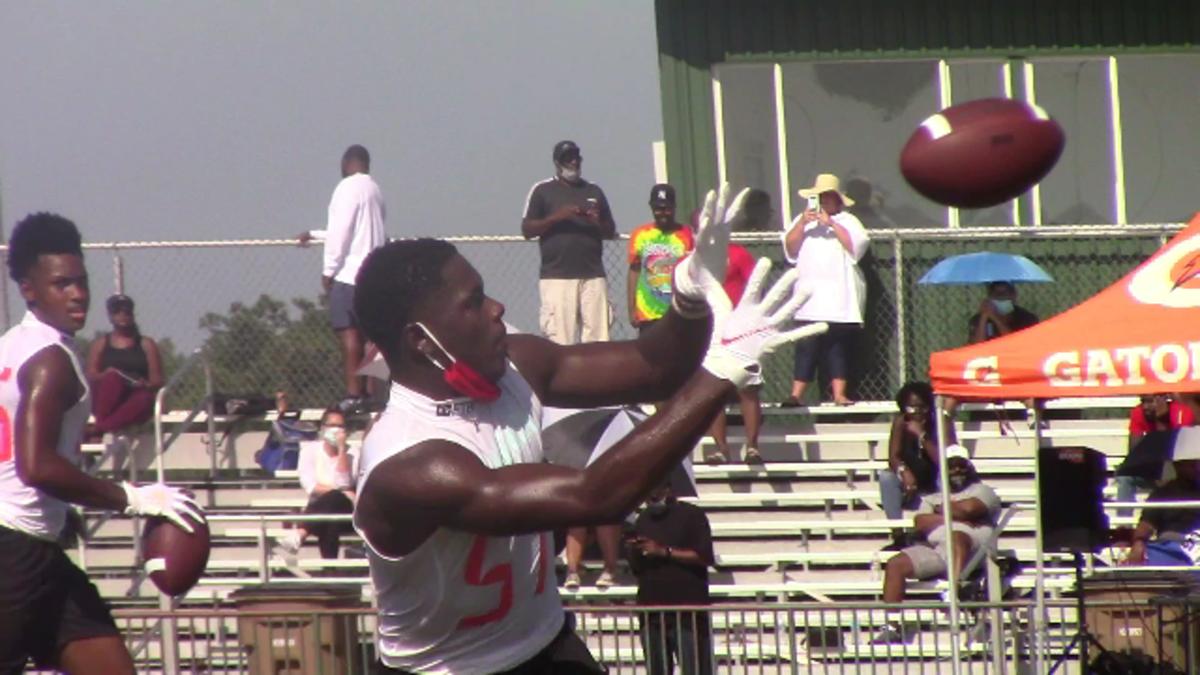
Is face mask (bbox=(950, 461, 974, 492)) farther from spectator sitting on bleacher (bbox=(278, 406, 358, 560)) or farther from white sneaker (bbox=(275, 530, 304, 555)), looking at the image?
white sneaker (bbox=(275, 530, 304, 555))

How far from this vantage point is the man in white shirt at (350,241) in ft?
42.3

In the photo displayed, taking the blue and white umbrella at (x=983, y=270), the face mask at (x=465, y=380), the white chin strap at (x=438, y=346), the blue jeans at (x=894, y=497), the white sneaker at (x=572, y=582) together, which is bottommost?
the white sneaker at (x=572, y=582)

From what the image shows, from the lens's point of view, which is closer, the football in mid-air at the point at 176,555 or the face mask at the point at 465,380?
the face mask at the point at 465,380

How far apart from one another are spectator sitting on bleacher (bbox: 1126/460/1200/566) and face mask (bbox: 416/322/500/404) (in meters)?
6.89

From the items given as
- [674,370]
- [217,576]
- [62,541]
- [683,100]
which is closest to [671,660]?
[62,541]

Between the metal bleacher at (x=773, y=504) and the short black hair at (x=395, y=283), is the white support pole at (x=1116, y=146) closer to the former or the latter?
the metal bleacher at (x=773, y=504)

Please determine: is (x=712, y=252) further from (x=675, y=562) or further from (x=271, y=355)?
(x=271, y=355)

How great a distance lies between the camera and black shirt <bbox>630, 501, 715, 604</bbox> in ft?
32.0

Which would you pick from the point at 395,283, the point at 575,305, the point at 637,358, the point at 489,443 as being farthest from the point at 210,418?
the point at 489,443

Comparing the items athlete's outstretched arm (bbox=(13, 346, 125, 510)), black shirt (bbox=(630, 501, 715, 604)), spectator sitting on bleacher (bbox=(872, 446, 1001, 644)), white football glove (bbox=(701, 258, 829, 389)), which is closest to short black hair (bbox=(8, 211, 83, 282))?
athlete's outstretched arm (bbox=(13, 346, 125, 510))

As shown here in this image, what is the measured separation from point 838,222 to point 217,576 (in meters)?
4.49

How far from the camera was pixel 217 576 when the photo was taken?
40.9 ft

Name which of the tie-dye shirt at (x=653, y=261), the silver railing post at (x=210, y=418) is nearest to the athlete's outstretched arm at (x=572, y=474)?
the tie-dye shirt at (x=653, y=261)

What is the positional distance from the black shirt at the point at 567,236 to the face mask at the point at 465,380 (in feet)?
27.2
